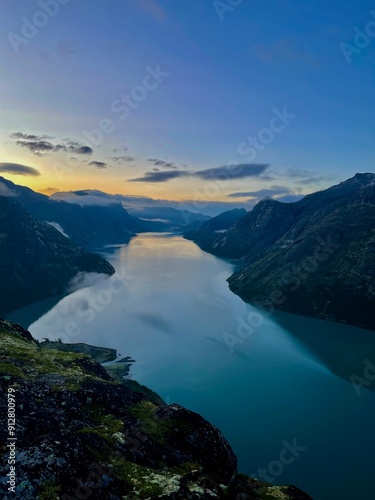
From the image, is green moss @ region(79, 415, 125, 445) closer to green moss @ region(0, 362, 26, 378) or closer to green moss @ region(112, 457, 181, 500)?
green moss @ region(112, 457, 181, 500)

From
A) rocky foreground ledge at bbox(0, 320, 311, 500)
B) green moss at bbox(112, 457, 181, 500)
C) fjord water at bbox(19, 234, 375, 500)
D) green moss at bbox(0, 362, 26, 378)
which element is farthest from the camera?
fjord water at bbox(19, 234, 375, 500)

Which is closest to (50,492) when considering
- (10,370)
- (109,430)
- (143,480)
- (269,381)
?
(143,480)

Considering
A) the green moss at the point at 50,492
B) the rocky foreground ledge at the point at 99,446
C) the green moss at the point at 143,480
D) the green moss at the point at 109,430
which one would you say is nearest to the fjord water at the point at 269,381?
the rocky foreground ledge at the point at 99,446

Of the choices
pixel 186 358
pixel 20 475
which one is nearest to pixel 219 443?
pixel 20 475

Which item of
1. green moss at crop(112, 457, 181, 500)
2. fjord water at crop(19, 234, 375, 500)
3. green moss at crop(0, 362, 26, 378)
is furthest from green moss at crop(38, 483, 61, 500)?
fjord water at crop(19, 234, 375, 500)

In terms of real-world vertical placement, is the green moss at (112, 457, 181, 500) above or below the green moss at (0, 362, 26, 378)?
above

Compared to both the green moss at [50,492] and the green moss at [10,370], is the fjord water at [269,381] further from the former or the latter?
the green moss at [50,492]

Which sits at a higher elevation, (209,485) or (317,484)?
(209,485)

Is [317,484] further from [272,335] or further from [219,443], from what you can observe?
[272,335]
